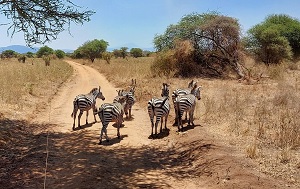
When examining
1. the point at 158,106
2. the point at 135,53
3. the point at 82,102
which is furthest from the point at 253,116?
the point at 135,53

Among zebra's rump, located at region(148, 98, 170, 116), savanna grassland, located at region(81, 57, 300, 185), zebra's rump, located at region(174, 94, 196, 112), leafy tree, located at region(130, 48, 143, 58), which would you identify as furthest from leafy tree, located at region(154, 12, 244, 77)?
leafy tree, located at region(130, 48, 143, 58)

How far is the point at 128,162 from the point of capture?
838 cm

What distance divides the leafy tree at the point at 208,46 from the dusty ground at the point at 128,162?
44.2 feet

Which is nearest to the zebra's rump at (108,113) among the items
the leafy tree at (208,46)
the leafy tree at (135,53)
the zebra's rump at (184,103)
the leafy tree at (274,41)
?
the zebra's rump at (184,103)

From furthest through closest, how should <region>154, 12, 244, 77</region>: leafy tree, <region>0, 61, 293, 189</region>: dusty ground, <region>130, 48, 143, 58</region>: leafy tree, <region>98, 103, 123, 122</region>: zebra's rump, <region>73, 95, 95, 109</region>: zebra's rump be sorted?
<region>130, 48, 143, 58</region>: leafy tree → <region>154, 12, 244, 77</region>: leafy tree → <region>73, 95, 95, 109</region>: zebra's rump → <region>98, 103, 123, 122</region>: zebra's rump → <region>0, 61, 293, 189</region>: dusty ground

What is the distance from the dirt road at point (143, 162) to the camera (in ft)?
22.6

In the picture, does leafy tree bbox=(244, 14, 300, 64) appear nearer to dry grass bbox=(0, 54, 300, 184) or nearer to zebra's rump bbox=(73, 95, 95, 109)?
dry grass bbox=(0, 54, 300, 184)

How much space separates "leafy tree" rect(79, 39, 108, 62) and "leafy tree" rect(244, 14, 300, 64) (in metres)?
42.7

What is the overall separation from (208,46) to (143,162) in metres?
18.3

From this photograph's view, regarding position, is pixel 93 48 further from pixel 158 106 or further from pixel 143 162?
pixel 143 162

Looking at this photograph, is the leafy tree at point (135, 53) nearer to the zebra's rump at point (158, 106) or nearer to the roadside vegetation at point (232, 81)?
the roadside vegetation at point (232, 81)

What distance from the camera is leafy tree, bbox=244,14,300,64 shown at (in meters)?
29.8

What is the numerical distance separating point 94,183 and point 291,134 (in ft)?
16.7

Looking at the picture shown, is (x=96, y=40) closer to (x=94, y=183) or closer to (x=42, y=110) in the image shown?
(x=42, y=110)
